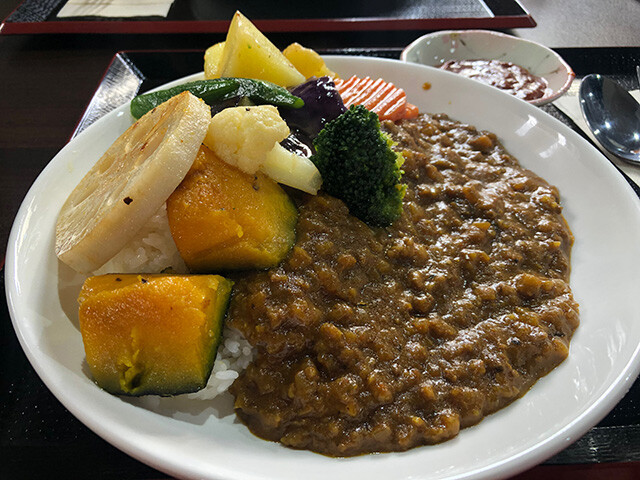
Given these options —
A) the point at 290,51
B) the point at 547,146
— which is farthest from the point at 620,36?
the point at 290,51

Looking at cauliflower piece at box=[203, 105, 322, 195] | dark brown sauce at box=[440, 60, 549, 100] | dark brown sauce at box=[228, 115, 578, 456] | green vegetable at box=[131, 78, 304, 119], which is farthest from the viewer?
Answer: dark brown sauce at box=[440, 60, 549, 100]

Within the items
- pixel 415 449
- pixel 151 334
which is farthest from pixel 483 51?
pixel 151 334

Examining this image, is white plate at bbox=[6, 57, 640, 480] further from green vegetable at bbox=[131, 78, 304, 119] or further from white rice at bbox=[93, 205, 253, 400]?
green vegetable at bbox=[131, 78, 304, 119]

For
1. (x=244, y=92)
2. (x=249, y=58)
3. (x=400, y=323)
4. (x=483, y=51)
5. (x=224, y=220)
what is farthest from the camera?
(x=483, y=51)

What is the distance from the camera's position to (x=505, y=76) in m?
3.53

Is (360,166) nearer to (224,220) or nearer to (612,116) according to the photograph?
(224,220)

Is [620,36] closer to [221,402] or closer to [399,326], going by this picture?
[399,326]

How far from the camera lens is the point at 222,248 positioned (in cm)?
179

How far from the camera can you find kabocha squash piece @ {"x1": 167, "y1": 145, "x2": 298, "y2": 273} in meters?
1.74

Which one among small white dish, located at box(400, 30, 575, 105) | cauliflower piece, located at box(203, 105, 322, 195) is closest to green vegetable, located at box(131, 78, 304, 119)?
cauliflower piece, located at box(203, 105, 322, 195)

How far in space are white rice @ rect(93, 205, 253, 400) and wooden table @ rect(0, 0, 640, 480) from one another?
1.30 feet

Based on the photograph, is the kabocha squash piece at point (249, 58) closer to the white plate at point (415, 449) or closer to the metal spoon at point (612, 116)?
the white plate at point (415, 449)

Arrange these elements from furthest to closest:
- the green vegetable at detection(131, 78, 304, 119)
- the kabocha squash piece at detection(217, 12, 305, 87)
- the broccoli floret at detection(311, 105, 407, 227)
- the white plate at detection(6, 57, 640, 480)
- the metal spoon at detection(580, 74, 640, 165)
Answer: the metal spoon at detection(580, 74, 640, 165)
the kabocha squash piece at detection(217, 12, 305, 87)
the green vegetable at detection(131, 78, 304, 119)
the broccoli floret at detection(311, 105, 407, 227)
the white plate at detection(6, 57, 640, 480)

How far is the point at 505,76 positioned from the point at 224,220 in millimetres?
2766
